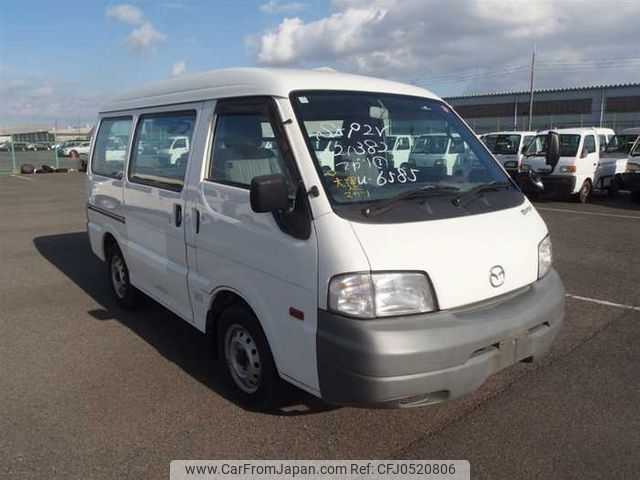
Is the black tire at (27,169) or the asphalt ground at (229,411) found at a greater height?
the black tire at (27,169)

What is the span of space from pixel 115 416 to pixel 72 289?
3317mm

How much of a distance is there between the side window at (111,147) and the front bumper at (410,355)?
3.23m

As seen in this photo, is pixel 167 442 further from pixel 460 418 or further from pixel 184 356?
pixel 460 418

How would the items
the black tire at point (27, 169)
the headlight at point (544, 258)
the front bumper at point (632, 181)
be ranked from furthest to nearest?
the black tire at point (27, 169) → the front bumper at point (632, 181) → the headlight at point (544, 258)

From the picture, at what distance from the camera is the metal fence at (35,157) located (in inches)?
1106

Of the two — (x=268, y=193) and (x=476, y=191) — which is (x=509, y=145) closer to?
(x=476, y=191)

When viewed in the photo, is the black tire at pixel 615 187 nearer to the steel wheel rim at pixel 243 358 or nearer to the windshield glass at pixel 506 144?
the windshield glass at pixel 506 144

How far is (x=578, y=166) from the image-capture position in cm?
1391

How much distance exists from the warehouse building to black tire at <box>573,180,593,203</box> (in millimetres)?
37188

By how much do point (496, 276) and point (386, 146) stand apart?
3.42ft

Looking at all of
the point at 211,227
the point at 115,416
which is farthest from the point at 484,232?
the point at 115,416

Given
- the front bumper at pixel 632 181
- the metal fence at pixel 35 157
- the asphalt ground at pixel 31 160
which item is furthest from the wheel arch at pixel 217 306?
the asphalt ground at pixel 31 160

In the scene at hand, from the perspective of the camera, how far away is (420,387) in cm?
270

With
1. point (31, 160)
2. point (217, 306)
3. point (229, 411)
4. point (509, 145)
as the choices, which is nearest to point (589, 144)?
point (509, 145)
